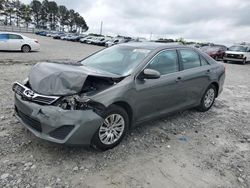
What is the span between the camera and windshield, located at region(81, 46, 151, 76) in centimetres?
409

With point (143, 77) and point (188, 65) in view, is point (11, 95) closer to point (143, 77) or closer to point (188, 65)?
point (143, 77)

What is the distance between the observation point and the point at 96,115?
3.30 meters

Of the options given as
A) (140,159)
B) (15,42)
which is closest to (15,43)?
(15,42)

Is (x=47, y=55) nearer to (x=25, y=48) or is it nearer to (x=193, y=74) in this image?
(x=25, y=48)

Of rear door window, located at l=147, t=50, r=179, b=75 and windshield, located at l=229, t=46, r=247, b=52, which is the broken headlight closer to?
rear door window, located at l=147, t=50, r=179, b=75

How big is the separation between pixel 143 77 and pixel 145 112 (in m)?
0.59

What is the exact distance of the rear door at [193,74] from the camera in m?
4.88

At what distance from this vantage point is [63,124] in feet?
10.3

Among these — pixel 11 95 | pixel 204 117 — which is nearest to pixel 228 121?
pixel 204 117

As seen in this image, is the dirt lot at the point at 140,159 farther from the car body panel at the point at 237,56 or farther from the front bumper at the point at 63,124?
the car body panel at the point at 237,56

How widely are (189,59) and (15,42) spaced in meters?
13.9

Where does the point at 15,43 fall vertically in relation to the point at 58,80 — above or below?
below

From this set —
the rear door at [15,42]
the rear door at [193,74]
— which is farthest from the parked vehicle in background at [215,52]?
the rear door at [193,74]

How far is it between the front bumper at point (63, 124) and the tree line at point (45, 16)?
248 ft
